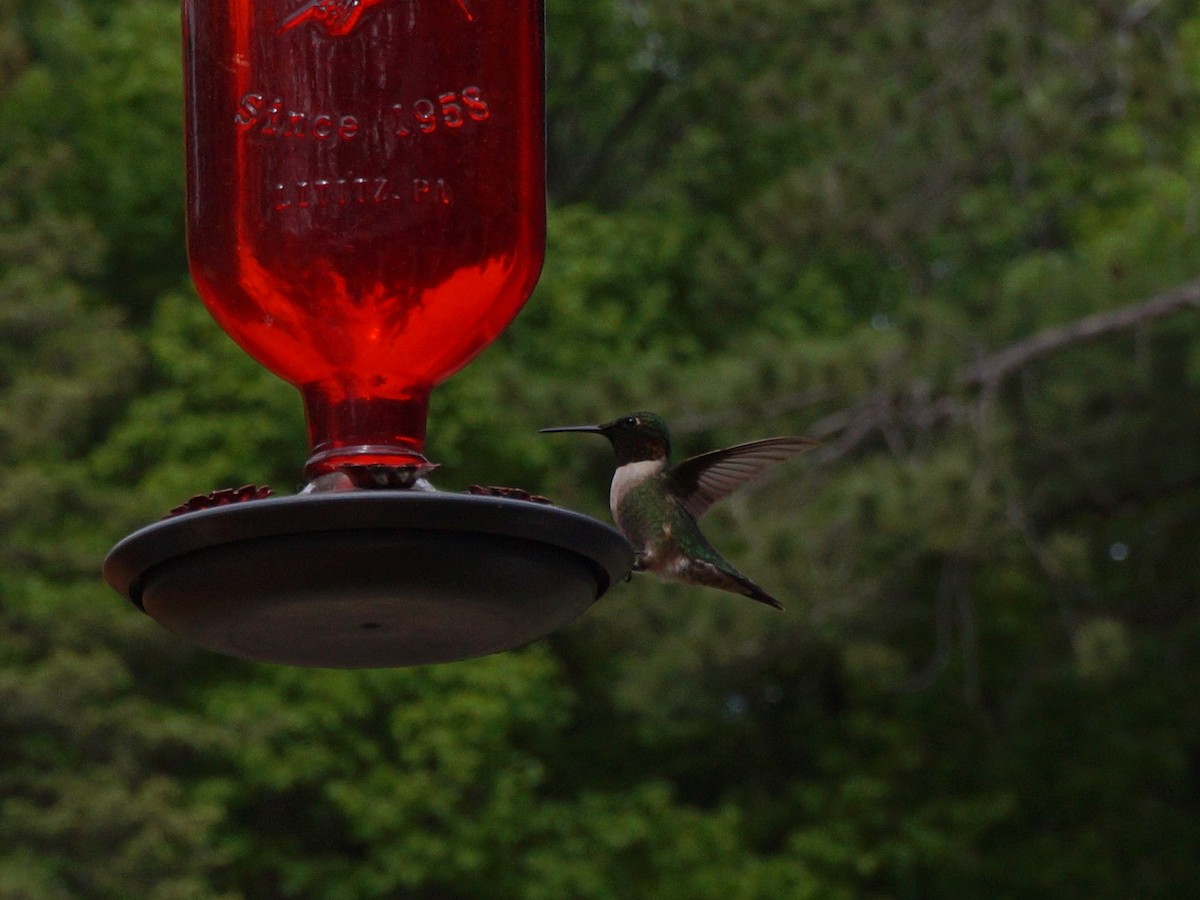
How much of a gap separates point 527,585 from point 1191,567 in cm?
1629

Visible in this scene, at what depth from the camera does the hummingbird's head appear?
3652 mm

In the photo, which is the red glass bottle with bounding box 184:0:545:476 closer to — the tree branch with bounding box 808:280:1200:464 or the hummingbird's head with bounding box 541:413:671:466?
the hummingbird's head with bounding box 541:413:671:466

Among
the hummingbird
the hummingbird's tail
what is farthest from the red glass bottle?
the hummingbird's tail

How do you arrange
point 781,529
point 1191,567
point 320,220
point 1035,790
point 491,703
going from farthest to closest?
point 1035,790 → point 1191,567 → point 491,703 → point 781,529 → point 320,220

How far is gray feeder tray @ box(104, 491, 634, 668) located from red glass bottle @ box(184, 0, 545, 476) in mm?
227

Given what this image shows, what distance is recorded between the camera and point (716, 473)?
3719mm

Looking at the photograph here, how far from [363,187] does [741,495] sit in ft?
36.5

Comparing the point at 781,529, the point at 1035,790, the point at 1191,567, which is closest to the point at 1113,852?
the point at 1035,790

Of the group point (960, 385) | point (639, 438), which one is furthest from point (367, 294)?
point (960, 385)

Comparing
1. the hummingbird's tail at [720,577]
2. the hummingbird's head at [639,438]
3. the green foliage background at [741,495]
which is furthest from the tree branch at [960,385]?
the hummingbird's head at [639,438]

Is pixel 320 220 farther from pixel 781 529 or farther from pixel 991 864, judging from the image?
pixel 991 864

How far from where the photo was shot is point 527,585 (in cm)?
246

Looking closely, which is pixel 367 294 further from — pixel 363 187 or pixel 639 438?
pixel 639 438

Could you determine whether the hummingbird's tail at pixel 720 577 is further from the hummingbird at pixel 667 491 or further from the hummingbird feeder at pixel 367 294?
the hummingbird feeder at pixel 367 294
